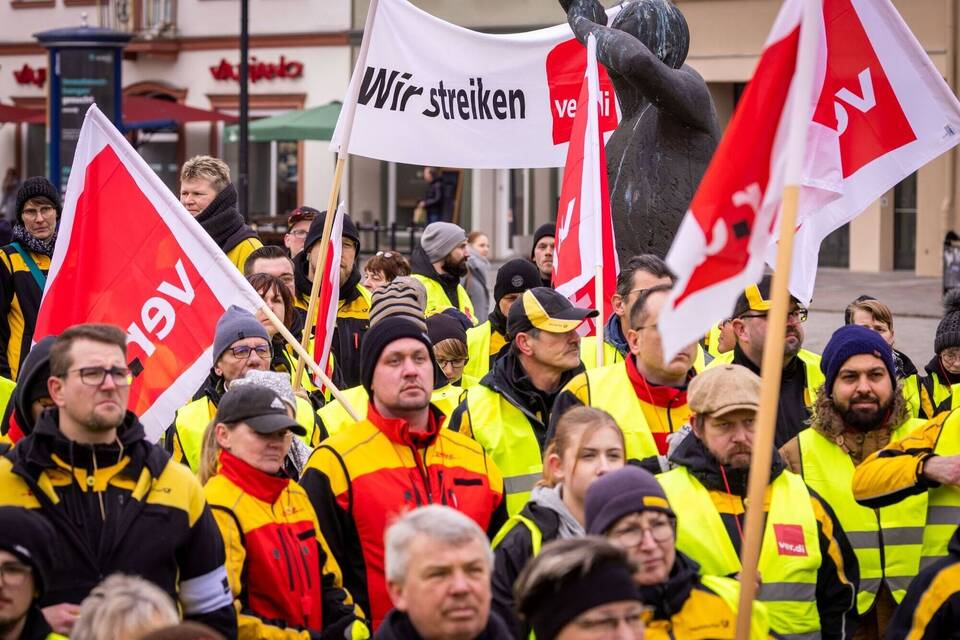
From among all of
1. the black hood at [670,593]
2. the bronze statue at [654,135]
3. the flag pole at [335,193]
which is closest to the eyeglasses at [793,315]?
the bronze statue at [654,135]

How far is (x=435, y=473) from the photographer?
586 cm

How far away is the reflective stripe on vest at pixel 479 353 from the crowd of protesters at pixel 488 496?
63.7 inches

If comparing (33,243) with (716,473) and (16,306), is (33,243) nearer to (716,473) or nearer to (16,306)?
(16,306)

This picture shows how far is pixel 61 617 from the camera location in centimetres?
490

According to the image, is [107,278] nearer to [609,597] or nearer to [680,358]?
[680,358]

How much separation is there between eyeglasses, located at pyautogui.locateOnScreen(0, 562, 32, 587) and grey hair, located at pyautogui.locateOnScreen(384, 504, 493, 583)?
931mm

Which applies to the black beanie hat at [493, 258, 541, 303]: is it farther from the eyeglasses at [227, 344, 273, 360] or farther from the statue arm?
the eyeglasses at [227, 344, 273, 360]

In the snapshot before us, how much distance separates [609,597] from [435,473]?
1585 mm

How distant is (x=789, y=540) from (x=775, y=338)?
966 millimetres

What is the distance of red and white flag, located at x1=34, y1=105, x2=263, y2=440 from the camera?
22.5 ft

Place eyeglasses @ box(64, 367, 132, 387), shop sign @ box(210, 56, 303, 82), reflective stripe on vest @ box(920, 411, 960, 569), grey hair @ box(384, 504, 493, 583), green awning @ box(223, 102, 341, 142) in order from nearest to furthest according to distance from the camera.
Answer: grey hair @ box(384, 504, 493, 583)
eyeglasses @ box(64, 367, 132, 387)
reflective stripe on vest @ box(920, 411, 960, 569)
green awning @ box(223, 102, 341, 142)
shop sign @ box(210, 56, 303, 82)

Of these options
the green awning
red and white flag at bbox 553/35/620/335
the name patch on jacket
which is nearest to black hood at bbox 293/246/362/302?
red and white flag at bbox 553/35/620/335

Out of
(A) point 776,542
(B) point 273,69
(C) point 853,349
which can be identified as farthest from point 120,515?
(B) point 273,69

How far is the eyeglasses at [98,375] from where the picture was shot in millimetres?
5098
